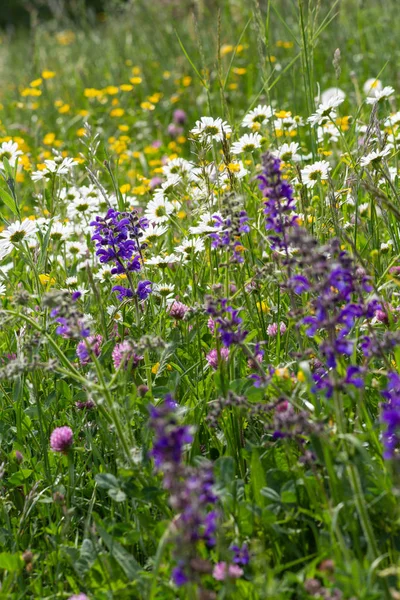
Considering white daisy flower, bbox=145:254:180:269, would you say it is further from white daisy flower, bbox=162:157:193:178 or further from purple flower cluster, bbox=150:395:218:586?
purple flower cluster, bbox=150:395:218:586

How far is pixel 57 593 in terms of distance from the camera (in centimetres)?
159

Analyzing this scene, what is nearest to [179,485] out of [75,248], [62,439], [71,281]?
[62,439]

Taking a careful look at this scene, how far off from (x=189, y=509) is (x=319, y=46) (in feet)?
18.9

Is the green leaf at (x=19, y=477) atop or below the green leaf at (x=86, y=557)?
atop

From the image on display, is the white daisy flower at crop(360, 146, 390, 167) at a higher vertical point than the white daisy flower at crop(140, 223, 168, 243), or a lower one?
higher

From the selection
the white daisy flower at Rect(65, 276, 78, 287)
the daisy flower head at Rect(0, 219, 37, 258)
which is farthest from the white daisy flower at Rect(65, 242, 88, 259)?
the daisy flower head at Rect(0, 219, 37, 258)

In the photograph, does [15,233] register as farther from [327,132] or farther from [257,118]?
[327,132]

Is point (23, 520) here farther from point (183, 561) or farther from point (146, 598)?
point (183, 561)

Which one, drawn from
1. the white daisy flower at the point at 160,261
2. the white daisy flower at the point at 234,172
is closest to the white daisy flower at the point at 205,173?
the white daisy flower at the point at 234,172

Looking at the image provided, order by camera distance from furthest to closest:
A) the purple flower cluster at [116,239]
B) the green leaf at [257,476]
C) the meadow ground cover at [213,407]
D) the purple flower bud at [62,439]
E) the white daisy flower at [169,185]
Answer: the white daisy flower at [169,185], the purple flower cluster at [116,239], the purple flower bud at [62,439], the green leaf at [257,476], the meadow ground cover at [213,407]

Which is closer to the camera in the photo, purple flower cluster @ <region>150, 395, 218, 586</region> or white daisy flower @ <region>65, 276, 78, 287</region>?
purple flower cluster @ <region>150, 395, 218, 586</region>

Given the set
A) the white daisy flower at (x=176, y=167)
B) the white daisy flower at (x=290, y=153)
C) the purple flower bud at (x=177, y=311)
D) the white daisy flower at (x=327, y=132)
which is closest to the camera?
the purple flower bud at (x=177, y=311)

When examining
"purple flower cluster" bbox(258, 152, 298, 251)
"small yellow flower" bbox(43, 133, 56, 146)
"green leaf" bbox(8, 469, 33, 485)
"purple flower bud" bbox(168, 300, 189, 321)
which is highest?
"small yellow flower" bbox(43, 133, 56, 146)

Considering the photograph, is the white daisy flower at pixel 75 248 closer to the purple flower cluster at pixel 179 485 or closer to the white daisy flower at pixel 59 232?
the white daisy flower at pixel 59 232
